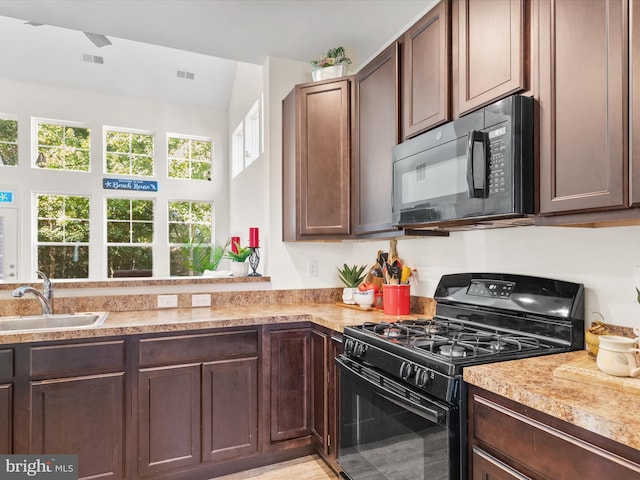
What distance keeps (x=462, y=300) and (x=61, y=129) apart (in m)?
6.47

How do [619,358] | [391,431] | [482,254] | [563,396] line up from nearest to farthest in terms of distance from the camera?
[563,396]
[619,358]
[391,431]
[482,254]

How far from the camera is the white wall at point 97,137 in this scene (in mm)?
5809

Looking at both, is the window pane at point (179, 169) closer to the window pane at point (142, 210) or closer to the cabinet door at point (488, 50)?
the window pane at point (142, 210)

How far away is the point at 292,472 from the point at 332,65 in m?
2.52

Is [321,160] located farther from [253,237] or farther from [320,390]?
[320,390]

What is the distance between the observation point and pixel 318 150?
265 centimetres

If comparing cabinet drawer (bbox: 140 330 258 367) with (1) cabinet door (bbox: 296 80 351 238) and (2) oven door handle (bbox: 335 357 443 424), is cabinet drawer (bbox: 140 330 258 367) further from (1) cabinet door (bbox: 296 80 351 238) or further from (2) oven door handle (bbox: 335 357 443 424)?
(1) cabinet door (bbox: 296 80 351 238)

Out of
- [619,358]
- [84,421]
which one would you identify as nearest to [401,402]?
[619,358]

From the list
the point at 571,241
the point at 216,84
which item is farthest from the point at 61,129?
the point at 571,241

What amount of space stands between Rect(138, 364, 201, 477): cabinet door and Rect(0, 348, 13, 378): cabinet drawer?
543 mm

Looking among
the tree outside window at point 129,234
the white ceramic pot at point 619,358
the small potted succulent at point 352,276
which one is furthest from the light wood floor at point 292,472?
the tree outside window at point 129,234

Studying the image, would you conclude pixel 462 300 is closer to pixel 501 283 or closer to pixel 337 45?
pixel 501 283

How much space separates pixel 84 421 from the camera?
1.94m

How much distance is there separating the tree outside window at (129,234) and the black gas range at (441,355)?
17.2ft
